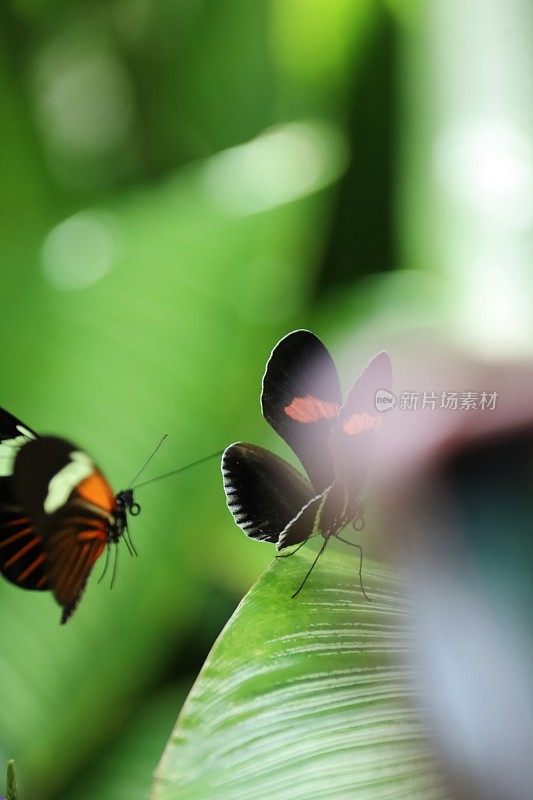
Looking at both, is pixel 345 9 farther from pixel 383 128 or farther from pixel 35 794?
pixel 35 794

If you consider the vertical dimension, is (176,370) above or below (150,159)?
below

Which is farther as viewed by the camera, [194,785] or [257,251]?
[257,251]

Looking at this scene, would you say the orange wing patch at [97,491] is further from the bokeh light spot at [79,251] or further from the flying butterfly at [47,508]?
the bokeh light spot at [79,251]

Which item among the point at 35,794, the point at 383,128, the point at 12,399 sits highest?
the point at 383,128

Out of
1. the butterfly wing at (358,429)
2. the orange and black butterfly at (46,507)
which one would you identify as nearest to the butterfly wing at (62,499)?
the orange and black butterfly at (46,507)

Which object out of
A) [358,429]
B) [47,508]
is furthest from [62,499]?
[358,429]

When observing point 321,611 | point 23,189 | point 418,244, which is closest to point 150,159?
point 23,189
